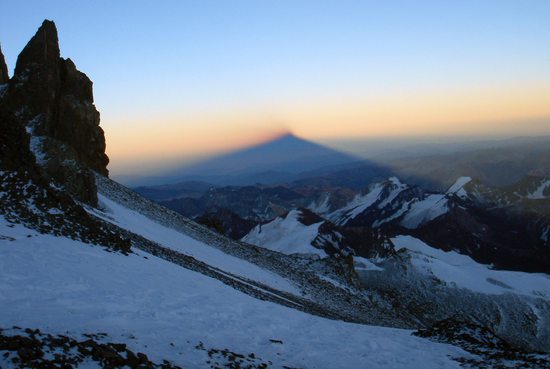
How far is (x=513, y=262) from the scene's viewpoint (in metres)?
152

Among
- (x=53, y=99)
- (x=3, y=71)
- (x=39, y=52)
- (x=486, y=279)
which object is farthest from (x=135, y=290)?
(x=486, y=279)

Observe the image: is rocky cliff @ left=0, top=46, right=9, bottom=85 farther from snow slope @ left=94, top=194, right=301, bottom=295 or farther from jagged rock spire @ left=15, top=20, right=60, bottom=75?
snow slope @ left=94, top=194, right=301, bottom=295

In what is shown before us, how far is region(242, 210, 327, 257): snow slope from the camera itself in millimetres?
120500

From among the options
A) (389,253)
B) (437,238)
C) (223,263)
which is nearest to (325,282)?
(223,263)

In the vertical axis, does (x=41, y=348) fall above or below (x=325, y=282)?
above

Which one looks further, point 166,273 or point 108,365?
point 166,273

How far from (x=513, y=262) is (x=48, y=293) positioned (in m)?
161

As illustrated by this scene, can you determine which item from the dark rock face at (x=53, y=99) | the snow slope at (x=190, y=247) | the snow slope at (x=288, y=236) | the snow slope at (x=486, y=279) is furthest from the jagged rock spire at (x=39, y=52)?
the snow slope at (x=288, y=236)

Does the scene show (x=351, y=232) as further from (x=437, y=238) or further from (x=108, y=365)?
(x=108, y=365)

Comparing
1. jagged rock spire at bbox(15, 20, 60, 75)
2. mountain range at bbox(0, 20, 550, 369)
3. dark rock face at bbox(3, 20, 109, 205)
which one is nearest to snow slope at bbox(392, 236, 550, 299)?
mountain range at bbox(0, 20, 550, 369)

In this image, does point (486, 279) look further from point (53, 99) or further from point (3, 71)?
point (3, 71)

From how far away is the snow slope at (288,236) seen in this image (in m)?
120

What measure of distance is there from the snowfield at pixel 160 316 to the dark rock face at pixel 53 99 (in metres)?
35.7

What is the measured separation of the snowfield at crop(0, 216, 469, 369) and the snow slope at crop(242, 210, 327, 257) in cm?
9325
